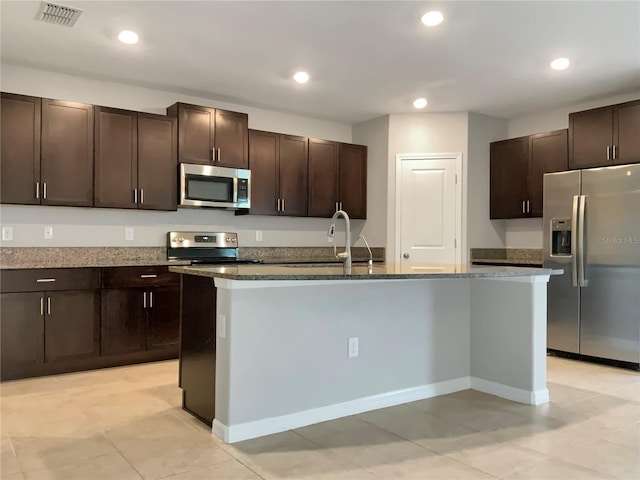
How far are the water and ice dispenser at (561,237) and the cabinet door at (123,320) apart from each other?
3.80 m

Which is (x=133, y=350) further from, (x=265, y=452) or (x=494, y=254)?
(x=494, y=254)

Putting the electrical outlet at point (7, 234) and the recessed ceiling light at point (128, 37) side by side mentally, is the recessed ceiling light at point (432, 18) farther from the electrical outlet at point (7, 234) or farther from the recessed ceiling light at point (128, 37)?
the electrical outlet at point (7, 234)

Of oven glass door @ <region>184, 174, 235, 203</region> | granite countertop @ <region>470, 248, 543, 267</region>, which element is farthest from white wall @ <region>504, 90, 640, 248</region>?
oven glass door @ <region>184, 174, 235, 203</region>

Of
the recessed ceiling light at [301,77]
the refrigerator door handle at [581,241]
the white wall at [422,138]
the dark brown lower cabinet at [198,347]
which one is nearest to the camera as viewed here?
the dark brown lower cabinet at [198,347]

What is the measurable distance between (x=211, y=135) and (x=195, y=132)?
164 mm

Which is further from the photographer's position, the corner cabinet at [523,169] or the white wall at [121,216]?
the corner cabinet at [523,169]

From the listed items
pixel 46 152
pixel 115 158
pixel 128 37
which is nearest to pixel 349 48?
pixel 128 37

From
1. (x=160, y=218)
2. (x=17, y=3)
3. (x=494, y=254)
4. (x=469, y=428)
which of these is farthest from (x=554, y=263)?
(x=17, y=3)

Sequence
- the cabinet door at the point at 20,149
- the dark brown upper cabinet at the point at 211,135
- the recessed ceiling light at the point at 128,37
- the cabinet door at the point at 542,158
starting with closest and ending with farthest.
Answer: the recessed ceiling light at the point at 128,37
the cabinet door at the point at 20,149
the dark brown upper cabinet at the point at 211,135
the cabinet door at the point at 542,158

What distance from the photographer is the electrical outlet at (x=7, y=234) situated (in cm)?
428

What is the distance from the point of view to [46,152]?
4.20 metres

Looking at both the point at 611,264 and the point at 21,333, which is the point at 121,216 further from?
the point at 611,264

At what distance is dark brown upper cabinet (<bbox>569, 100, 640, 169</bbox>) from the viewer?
14.9 ft

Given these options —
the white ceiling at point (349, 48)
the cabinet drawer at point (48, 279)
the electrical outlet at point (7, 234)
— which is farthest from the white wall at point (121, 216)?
the cabinet drawer at point (48, 279)
